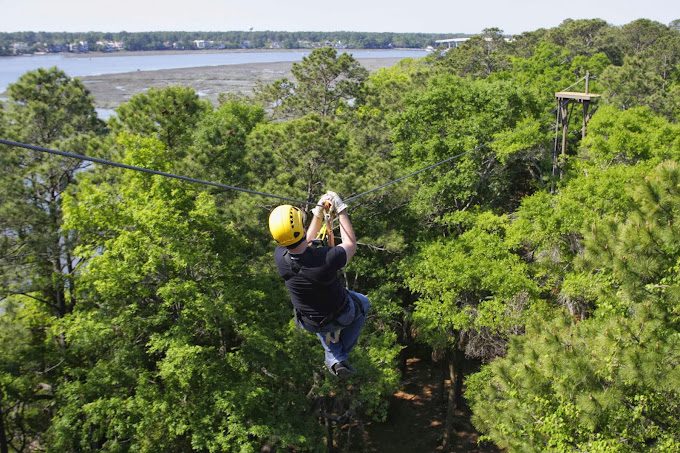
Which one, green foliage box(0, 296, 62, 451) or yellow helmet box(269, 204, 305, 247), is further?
green foliage box(0, 296, 62, 451)

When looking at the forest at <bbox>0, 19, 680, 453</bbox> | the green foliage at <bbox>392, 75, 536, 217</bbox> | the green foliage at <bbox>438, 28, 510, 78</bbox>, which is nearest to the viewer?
the forest at <bbox>0, 19, 680, 453</bbox>

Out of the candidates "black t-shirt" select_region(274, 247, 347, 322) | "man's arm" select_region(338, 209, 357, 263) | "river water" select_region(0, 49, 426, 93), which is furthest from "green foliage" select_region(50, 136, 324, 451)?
"river water" select_region(0, 49, 426, 93)

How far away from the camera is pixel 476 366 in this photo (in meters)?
23.0

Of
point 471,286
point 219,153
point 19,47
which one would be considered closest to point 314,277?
point 471,286

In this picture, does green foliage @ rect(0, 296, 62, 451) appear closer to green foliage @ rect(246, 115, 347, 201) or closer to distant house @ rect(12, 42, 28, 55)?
green foliage @ rect(246, 115, 347, 201)

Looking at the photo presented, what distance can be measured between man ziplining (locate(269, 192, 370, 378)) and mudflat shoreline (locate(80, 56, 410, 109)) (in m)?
49.9

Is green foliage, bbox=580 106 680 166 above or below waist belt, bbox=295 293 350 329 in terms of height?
above

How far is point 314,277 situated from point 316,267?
0.36 ft

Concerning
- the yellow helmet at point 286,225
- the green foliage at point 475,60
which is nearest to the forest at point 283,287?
the yellow helmet at point 286,225

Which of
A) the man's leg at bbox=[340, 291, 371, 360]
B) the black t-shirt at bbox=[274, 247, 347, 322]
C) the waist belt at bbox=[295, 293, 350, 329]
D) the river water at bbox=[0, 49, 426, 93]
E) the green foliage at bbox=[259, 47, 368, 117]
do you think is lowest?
the man's leg at bbox=[340, 291, 371, 360]

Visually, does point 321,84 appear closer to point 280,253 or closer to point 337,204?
point 337,204

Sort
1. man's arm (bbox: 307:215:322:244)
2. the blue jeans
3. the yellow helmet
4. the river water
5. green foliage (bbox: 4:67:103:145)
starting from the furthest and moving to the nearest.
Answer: the river water, green foliage (bbox: 4:67:103:145), the blue jeans, man's arm (bbox: 307:215:322:244), the yellow helmet

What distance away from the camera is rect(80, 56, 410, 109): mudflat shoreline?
192ft

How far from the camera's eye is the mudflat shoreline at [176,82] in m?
58.6
